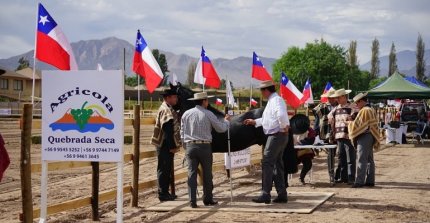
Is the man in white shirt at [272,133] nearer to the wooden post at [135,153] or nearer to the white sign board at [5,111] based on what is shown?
the wooden post at [135,153]

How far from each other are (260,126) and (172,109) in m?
1.58

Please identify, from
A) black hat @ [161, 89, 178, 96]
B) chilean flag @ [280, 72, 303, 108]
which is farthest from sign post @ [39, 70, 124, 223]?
chilean flag @ [280, 72, 303, 108]

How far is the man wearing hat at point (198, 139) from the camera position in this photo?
8.73m

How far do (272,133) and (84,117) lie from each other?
3.35 meters

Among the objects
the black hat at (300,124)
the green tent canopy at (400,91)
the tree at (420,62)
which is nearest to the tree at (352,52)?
the tree at (420,62)

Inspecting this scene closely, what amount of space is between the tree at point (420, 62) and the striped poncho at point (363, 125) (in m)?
95.8

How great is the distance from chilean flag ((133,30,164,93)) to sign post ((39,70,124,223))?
2.91 meters

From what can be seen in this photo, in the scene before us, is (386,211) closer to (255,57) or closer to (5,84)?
(255,57)

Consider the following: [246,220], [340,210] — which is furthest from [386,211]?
[246,220]

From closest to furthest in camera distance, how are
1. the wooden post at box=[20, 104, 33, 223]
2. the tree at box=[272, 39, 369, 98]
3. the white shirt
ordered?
the wooden post at box=[20, 104, 33, 223]
the white shirt
the tree at box=[272, 39, 369, 98]

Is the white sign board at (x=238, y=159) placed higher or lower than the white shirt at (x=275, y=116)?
lower

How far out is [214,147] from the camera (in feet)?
32.7

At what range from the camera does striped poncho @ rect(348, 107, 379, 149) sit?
10863 millimetres

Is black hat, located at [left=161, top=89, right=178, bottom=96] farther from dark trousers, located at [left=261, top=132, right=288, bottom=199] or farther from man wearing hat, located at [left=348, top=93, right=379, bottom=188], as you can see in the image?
man wearing hat, located at [left=348, top=93, right=379, bottom=188]
